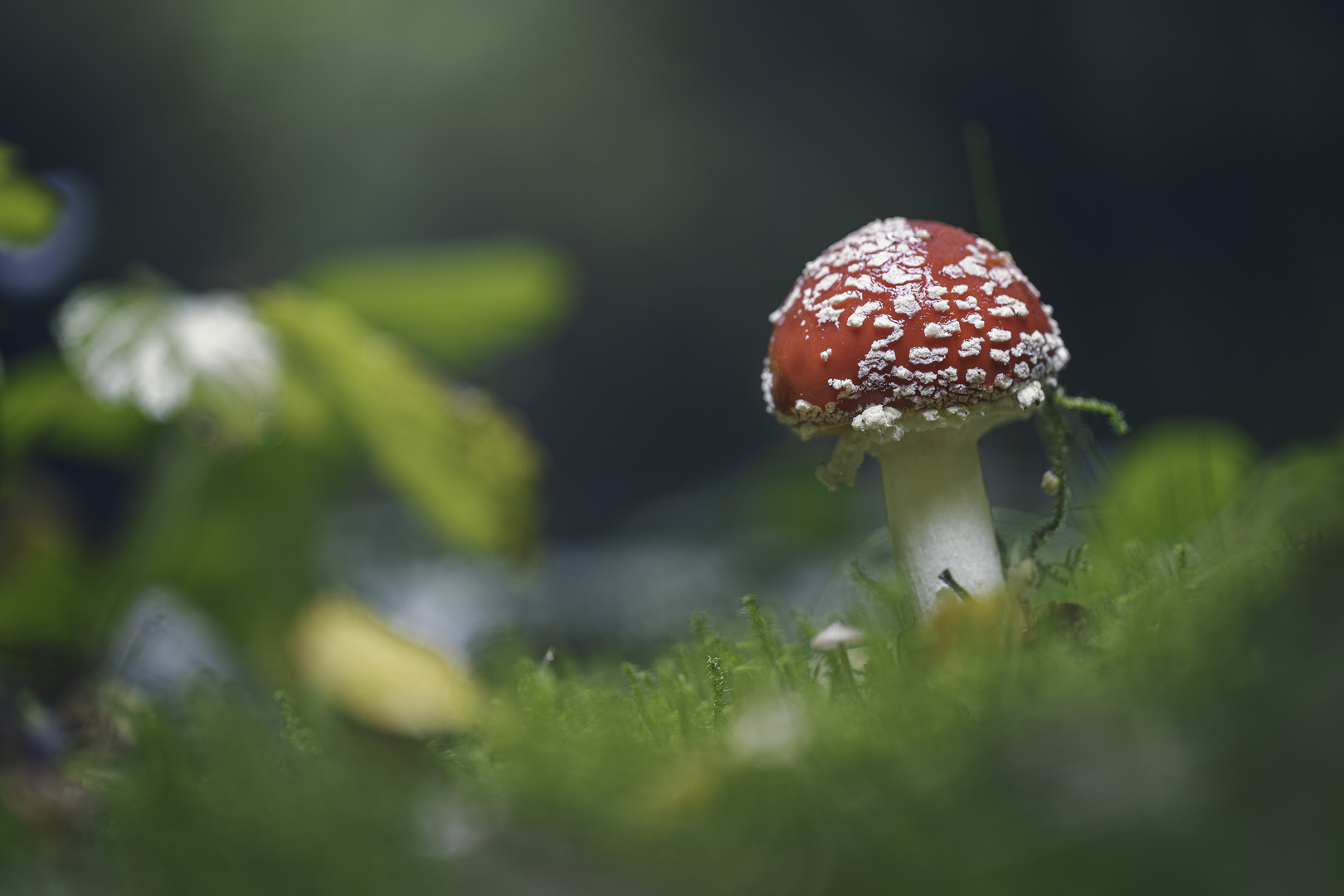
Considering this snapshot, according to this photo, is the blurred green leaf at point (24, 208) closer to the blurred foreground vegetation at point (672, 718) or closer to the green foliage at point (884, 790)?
the blurred foreground vegetation at point (672, 718)

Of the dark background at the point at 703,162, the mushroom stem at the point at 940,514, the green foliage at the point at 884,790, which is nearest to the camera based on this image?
the green foliage at the point at 884,790

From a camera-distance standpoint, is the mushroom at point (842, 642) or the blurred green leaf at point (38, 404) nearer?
the mushroom at point (842, 642)

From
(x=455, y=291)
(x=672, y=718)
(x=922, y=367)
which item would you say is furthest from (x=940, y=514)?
(x=455, y=291)

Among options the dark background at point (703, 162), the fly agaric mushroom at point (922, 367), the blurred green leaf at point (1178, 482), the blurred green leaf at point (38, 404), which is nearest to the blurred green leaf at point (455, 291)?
the blurred green leaf at point (38, 404)

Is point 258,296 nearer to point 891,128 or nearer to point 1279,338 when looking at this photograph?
point 1279,338

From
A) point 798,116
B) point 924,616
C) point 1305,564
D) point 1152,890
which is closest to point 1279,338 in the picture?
point 798,116

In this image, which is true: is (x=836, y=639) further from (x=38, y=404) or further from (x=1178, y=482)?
(x=38, y=404)

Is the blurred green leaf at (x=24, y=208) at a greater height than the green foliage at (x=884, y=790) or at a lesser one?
greater
